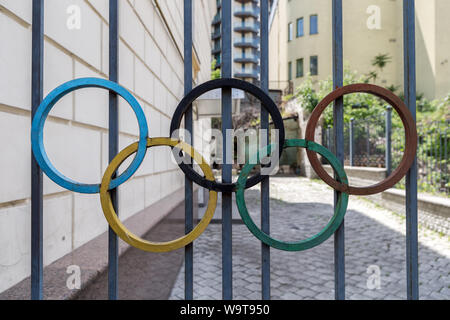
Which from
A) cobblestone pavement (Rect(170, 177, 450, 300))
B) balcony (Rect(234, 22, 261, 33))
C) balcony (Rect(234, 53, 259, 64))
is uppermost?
balcony (Rect(234, 22, 261, 33))

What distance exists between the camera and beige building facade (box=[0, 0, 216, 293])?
45.8 inches

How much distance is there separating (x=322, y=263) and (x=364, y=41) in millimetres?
17595

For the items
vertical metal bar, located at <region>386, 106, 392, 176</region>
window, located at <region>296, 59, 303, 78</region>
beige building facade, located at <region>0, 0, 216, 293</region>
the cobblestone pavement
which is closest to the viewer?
beige building facade, located at <region>0, 0, 216, 293</region>

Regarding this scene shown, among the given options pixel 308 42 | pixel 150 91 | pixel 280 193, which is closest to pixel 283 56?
pixel 308 42

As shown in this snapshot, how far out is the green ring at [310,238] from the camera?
961 mm

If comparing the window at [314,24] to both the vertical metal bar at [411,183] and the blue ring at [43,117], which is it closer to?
the vertical metal bar at [411,183]

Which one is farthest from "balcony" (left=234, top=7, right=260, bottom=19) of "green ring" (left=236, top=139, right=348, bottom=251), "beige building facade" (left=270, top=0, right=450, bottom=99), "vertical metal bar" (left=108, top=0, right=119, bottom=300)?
"green ring" (left=236, top=139, right=348, bottom=251)

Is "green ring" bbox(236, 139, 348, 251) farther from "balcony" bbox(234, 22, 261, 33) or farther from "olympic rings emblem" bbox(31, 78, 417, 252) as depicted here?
"balcony" bbox(234, 22, 261, 33)

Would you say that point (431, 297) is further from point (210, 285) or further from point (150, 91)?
point (150, 91)

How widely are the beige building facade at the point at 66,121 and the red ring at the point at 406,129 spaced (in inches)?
45.7

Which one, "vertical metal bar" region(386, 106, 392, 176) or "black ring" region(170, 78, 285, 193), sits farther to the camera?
"vertical metal bar" region(386, 106, 392, 176)

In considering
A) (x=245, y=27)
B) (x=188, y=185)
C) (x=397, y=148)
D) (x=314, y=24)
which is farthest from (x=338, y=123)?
(x=245, y=27)

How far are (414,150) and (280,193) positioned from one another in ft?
29.8
